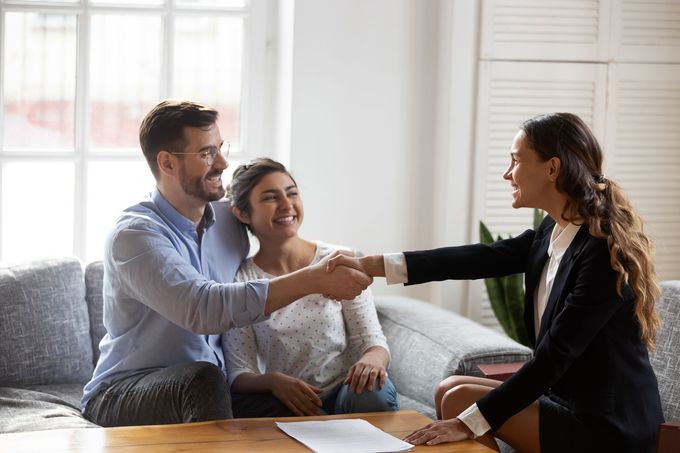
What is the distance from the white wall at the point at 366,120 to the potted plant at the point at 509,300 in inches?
13.0

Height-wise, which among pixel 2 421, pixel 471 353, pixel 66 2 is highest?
pixel 66 2

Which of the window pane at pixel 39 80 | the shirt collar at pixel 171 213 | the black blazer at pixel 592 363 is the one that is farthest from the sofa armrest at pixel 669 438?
the window pane at pixel 39 80

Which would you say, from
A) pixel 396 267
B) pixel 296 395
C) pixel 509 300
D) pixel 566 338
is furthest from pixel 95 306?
pixel 566 338

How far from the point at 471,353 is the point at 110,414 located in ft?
3.44

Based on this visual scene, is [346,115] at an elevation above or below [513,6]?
below

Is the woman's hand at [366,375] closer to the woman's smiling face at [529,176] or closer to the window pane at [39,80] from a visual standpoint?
the woman's smiling face at [529,176]

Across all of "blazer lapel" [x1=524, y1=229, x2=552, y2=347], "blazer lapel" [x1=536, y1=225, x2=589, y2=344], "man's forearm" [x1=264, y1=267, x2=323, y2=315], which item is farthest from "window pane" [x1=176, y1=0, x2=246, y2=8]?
"blazer lapel" [x1=536, y1=225, x2=589, y2=344]

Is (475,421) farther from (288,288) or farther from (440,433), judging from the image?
(288,288)

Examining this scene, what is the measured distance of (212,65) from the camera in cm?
381

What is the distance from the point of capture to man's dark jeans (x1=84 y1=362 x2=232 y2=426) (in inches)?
101

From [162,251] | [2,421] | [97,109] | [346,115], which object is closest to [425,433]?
[162,251]

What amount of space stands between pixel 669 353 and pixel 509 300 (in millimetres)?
866

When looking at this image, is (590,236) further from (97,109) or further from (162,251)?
(97,109)

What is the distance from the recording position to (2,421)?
2.74 m
